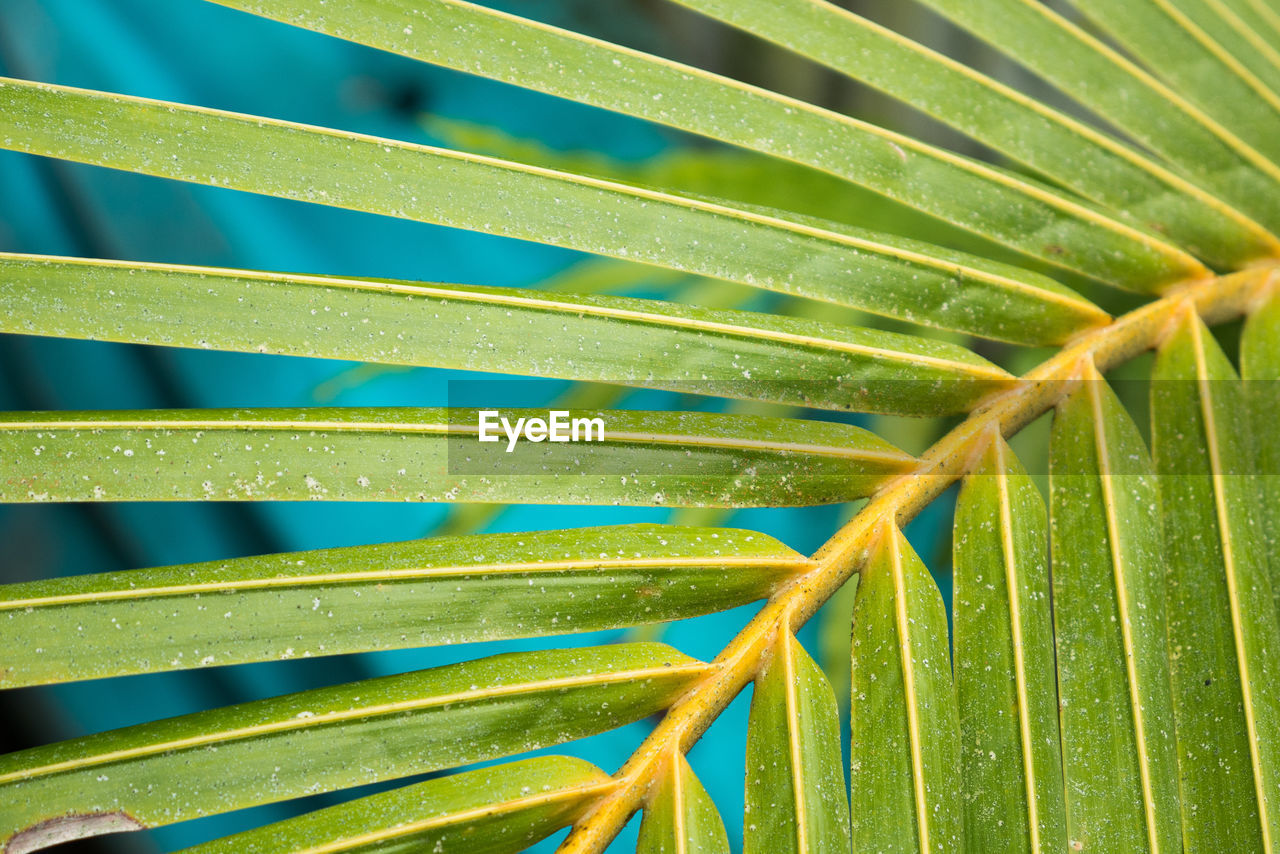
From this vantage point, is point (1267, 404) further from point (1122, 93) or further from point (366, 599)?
point (366, 599)

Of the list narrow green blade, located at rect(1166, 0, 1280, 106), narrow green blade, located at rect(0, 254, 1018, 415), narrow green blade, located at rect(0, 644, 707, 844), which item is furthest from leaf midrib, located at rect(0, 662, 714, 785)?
narrow green blade, located at rect(1166, 0, 1280, 106)

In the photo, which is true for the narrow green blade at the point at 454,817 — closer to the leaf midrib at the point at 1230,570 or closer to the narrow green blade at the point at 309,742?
the narrow green blade at the point at 309,742

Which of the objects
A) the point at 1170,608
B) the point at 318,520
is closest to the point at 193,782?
the point at 1170,608

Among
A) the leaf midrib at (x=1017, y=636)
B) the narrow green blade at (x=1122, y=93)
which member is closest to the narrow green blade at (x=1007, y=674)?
the leaf midrib at (x=1017, y=636)

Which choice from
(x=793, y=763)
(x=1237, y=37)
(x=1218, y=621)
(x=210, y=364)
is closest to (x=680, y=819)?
(x=793, y=763)

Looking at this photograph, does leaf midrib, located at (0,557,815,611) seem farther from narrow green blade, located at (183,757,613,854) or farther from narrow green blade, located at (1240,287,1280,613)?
narrow green blade, located at (1240,287,1280,613)

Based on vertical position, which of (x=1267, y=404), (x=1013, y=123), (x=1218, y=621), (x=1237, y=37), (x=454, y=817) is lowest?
(x=454, y=817)
